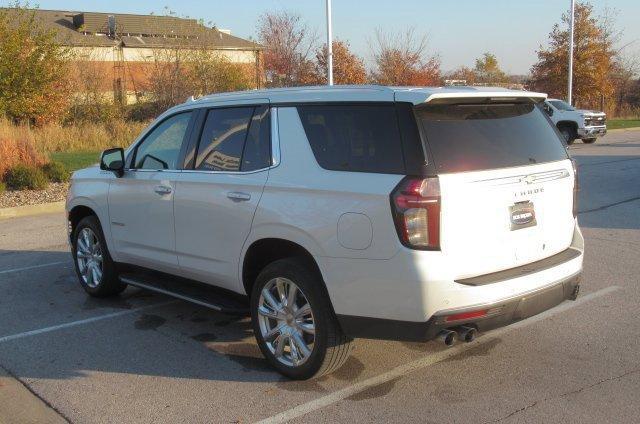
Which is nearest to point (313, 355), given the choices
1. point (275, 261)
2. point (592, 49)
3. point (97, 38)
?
point (275, 261)

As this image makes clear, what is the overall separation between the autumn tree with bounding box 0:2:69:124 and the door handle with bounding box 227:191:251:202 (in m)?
19.1

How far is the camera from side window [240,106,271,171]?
4.71 metres

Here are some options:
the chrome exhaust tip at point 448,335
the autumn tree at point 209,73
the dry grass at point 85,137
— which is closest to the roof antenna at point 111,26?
the autumn tree at point 209,73

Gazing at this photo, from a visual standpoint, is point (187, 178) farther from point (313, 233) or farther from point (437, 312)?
point (437, 312)

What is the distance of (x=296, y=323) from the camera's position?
4.45m

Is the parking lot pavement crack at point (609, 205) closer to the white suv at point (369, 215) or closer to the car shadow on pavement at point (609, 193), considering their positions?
the car shadow on pavement at point (609, 193)

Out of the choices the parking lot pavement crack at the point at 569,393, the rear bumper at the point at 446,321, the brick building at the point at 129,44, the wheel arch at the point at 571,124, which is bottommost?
the parking lot pavement crack at the point at 569,393

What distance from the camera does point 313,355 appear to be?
432 cm

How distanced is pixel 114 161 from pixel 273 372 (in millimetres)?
2623

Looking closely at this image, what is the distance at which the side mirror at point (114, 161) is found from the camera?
19.8 feet

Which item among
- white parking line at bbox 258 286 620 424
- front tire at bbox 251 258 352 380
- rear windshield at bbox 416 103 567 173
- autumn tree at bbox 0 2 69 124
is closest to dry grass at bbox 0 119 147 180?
autumn tree at bbox 0 2 69 124

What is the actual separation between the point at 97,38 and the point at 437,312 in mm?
48630

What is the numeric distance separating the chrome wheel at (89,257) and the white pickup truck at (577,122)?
73.9 feet

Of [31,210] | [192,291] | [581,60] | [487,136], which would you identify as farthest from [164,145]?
[581,60]
